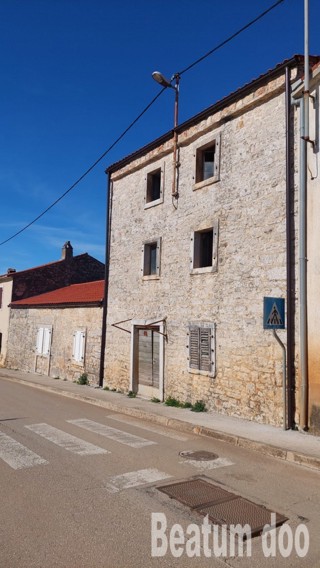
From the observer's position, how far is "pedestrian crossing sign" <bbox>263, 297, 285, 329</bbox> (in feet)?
25.8

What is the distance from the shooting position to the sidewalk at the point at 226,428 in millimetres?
6480

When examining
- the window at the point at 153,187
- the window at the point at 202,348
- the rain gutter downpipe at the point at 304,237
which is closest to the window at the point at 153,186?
the window at the point at 153,187

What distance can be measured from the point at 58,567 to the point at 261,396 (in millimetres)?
6235

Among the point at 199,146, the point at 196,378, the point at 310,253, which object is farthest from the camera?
the point at 199,146

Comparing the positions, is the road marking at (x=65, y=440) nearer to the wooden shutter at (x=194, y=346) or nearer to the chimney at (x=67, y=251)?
the wooden shutter at (x=194, y=346)

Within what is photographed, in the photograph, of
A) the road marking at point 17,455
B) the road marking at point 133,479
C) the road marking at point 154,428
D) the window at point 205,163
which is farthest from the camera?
the window at point 205,163

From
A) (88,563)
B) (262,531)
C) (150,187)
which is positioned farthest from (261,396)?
(150,187)

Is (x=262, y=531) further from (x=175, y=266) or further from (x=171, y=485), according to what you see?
(x=175, y=266)

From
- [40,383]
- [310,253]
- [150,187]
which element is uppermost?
[150,187]

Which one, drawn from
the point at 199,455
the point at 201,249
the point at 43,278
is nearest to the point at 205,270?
the point at 201,249

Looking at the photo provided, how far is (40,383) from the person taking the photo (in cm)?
1588

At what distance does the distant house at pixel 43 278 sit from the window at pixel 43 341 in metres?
5.14

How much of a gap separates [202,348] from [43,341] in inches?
439

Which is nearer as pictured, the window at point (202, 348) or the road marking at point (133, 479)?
the road marking at point (133, 479)
